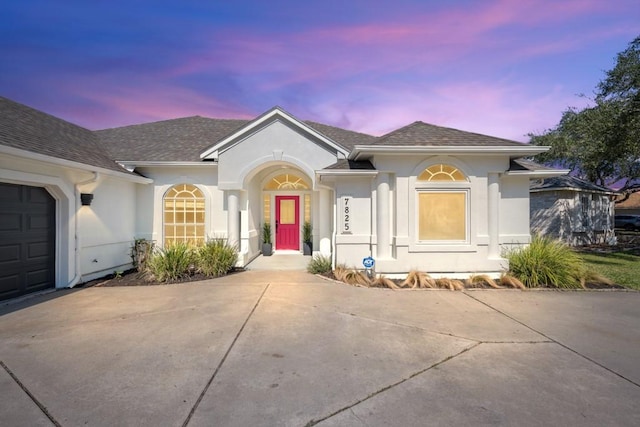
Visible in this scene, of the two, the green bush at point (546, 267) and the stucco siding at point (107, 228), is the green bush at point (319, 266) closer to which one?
the green bush at point (546, 267)

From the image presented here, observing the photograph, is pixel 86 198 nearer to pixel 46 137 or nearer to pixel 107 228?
pixel 107 228

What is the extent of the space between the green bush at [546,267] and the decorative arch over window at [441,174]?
261cm

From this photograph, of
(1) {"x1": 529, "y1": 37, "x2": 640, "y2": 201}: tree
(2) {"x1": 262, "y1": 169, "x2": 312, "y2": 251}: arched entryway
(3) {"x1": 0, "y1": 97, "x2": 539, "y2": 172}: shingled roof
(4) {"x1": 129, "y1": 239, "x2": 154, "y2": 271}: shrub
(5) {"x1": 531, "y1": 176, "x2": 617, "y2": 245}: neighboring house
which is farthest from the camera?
(5) {"x1": 531, "y1": 176, "x2": 617, "y2": 245}: neighboring house

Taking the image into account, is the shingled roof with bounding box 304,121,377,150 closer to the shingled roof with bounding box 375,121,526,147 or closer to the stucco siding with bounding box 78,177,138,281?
the shingled roof with bounding box 375,121,526,147

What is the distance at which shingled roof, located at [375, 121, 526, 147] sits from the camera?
26.9 feet

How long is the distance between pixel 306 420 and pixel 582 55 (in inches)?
472

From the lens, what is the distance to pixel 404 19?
828cm

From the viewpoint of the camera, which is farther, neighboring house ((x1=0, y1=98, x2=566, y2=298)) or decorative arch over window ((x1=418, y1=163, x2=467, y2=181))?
decorative arch over window ((x1=418, y1=163, x2=467, y2=181))

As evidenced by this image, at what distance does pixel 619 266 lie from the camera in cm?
1065

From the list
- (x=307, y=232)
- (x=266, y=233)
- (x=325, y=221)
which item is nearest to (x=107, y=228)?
(x=266, y=233)

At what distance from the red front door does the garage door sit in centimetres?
720

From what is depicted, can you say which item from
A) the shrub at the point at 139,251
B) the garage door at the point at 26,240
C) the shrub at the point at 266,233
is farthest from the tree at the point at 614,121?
the garage door at the point at 26,240

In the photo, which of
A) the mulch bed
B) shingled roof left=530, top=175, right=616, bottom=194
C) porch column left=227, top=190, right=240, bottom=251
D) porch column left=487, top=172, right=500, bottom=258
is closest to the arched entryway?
porch column left=227, top=190, right=240, bottom=251

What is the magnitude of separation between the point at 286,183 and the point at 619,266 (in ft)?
41.0
